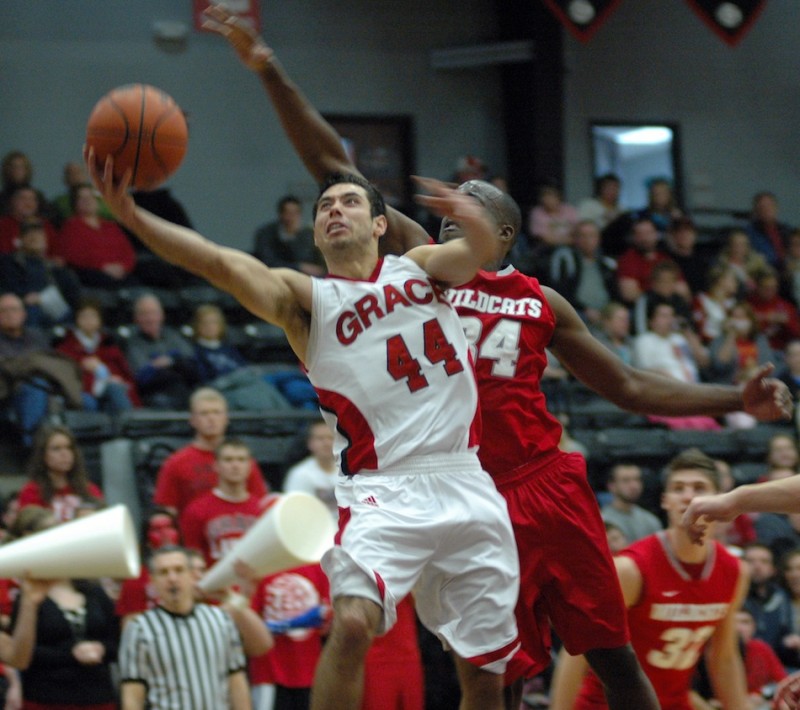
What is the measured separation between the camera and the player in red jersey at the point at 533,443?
511 cm

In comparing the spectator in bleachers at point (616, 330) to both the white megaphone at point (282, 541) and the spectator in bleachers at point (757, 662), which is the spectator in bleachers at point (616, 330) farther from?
the white megaphone at point (282, 541)

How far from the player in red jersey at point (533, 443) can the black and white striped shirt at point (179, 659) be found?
2025 millimetres

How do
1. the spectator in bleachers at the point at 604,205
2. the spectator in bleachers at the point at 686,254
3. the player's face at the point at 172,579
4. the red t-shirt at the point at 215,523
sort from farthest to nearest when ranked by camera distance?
1. the spectator in bleachers at the point at 604,205
2. the spectator in bleachers at the point at 686,254
3. the red t-shirt at the point at 215,523
4. the player's face at the point at 172,579

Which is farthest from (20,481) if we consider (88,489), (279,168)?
(279,168)

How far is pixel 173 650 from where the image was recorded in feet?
21.6

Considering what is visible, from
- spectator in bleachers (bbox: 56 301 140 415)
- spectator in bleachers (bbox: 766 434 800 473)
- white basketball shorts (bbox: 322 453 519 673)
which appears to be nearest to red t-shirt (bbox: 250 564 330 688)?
white basketball shorts (bbox: 322 453 519 673)

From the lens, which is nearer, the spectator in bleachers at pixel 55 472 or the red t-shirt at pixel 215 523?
the red t-shirt at pixel 215 523

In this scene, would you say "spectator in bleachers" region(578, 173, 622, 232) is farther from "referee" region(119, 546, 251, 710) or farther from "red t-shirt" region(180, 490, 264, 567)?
"referee" region(119, 546, 251, 710)

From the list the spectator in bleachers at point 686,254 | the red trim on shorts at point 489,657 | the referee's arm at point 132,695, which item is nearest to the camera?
the red trim on shorts at point 489,657

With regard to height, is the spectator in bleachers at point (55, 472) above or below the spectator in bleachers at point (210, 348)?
below

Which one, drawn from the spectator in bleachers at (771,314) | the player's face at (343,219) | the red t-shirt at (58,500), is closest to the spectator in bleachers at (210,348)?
the red t-shirt at (58,500)

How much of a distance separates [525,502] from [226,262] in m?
1.51

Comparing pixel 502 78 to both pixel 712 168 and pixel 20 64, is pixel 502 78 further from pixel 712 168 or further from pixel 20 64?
pixel 20 64

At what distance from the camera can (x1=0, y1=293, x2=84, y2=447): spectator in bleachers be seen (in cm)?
912
